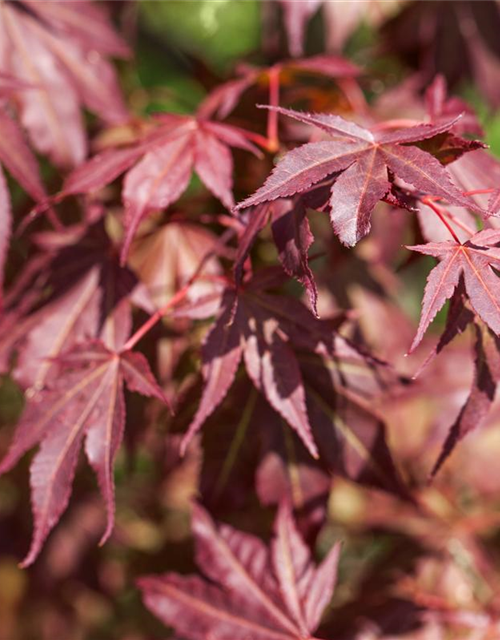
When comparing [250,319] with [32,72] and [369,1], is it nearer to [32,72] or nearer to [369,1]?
[32,72]

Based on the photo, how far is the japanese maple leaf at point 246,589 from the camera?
930 millimetres

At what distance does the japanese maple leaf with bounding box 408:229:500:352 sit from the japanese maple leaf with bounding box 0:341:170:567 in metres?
0.32

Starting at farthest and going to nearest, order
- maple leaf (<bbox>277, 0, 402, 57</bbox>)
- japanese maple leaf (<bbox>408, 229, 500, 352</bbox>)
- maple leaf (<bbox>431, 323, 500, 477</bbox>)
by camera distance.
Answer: maple leaf (<bbox>277, 0, 402, 57</bbox>) < maple leaf (<bbox>431, 323, 500, 477</bbox>) < japanese maple leaf (<bbox>408, 229, 500, 352</bbox>)

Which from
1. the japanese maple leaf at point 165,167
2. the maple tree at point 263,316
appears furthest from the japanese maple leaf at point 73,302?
the japanese maple leaf at point 165,167

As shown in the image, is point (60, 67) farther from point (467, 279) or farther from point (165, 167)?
point (467, 279)

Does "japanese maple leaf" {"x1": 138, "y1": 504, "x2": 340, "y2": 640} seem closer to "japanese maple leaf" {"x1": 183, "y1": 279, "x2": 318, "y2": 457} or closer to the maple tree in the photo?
the maple tree

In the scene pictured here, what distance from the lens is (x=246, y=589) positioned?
0.96m

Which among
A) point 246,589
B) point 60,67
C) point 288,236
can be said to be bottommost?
point 246,589

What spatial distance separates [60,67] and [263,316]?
0.61 metres

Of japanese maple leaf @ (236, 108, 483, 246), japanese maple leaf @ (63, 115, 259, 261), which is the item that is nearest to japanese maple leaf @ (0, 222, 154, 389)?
japanese maple leaf @ (63, 115, 259, 261)

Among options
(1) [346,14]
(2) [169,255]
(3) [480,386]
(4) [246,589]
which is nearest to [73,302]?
(2) [169,255]

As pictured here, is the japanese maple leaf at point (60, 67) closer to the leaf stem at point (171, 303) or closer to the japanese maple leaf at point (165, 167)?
the japanese maple leaf at point (165, 167)

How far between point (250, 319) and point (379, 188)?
0.25 m

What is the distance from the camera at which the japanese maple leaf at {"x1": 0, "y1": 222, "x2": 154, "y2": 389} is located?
98 centimetres
